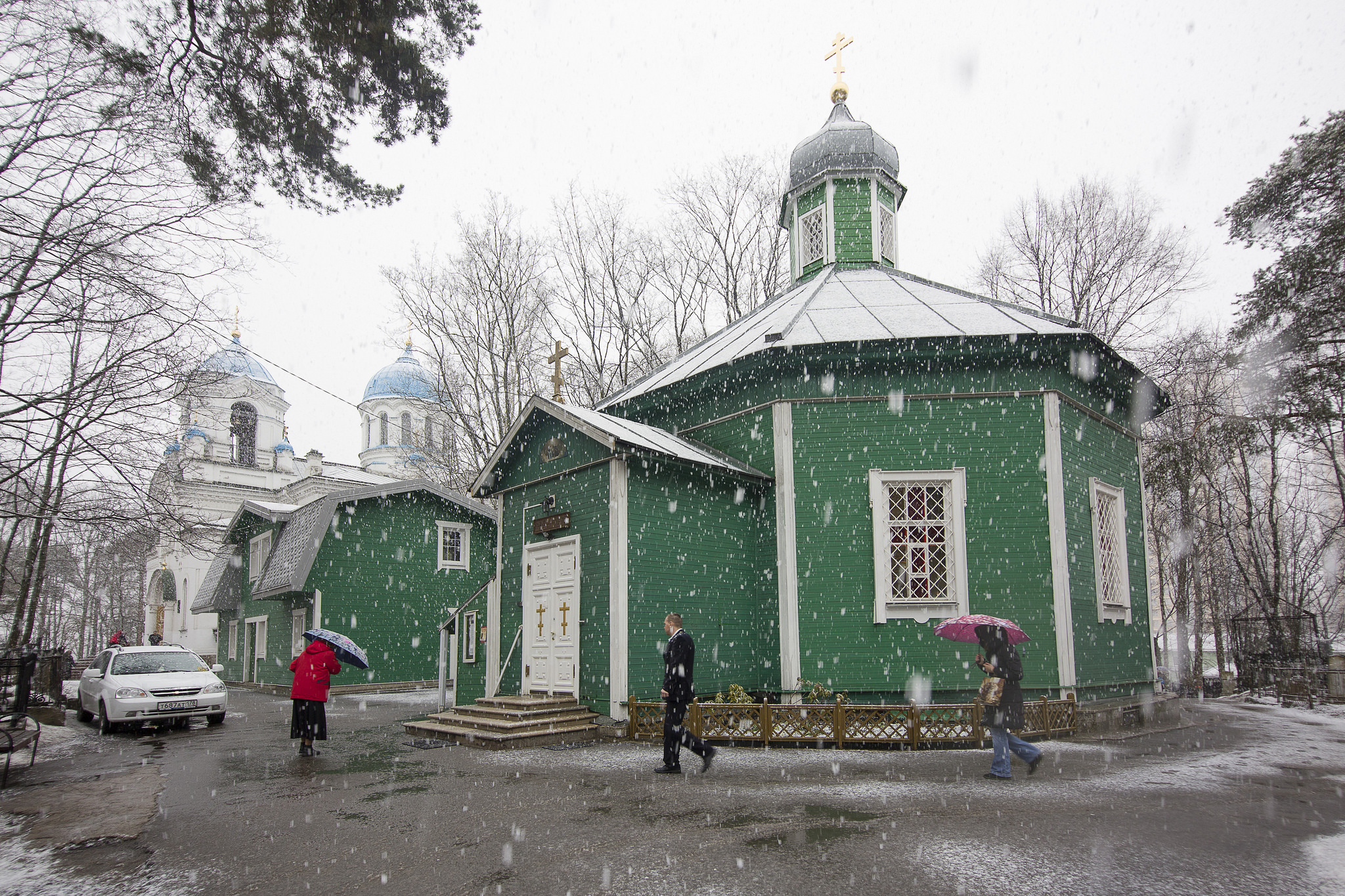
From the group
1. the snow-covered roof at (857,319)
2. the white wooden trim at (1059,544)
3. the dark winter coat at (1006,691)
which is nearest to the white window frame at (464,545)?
the snow-covered roof at (857,319)

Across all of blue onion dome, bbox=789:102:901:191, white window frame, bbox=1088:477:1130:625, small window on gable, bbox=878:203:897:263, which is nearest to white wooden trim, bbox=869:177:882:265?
small window on gable, bbox=878:203:897:263

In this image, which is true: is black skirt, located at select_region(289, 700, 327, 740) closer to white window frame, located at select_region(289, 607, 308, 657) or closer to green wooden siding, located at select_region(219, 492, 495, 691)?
green wooden siding, located at select_region(219, 492, 495, 691)

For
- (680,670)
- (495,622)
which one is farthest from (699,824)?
(495,622)

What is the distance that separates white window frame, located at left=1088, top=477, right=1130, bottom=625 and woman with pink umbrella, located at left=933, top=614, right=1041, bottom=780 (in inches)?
212

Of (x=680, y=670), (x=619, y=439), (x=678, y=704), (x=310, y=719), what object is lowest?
(x=310, y=719)

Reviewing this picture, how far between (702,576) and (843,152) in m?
10.1

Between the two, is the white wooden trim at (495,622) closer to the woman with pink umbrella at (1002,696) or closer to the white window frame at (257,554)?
the woman with pink umbrella at (1002,696)

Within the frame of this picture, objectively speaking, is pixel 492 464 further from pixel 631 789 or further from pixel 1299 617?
pixel 1299 617

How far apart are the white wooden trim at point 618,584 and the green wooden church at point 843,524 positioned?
3 cm

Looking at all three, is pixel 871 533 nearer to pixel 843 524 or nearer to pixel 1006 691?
pixel 843 524

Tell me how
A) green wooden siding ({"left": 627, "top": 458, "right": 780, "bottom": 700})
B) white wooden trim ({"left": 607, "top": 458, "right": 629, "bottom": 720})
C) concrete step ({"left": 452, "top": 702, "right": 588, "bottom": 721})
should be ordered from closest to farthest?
white wooden trim ({"left": 607, "top": 458, "right": 629, "bottom": 720}) → concrete step ({"left": 452, "top": 702, "right": 588, "bottom": 721}) → green wooden siding ({"left": 627, "top": 458, "right": 780, "bottom": 700})

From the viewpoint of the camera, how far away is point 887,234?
18.2 m

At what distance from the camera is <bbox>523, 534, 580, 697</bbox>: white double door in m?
12.4

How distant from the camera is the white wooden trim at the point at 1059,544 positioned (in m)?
12.0
